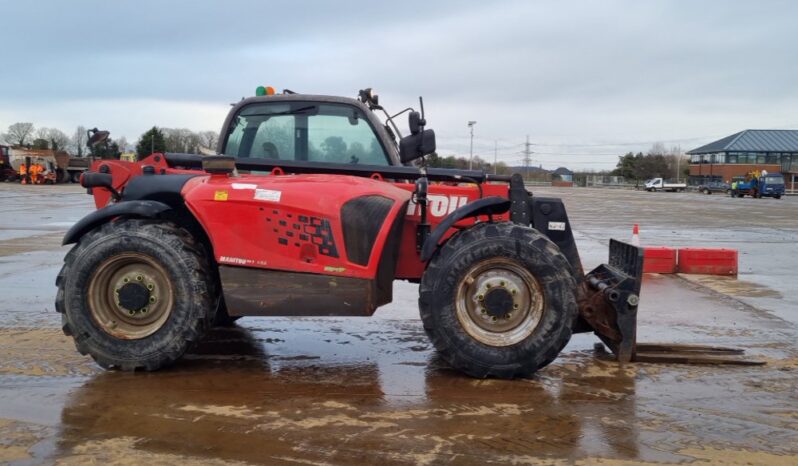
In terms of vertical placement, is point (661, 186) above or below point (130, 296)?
above

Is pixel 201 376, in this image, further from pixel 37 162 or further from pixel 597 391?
pixel 37 162

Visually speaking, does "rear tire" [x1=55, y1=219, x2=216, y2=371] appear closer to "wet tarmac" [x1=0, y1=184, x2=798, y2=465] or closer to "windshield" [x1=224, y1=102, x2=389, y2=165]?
"wet tarmac" [x1=0, y1=184, x2=798, y2=465]

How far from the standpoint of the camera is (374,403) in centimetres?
427

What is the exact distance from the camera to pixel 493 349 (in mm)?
4637

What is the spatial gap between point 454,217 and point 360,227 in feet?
2.17

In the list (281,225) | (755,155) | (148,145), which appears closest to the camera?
(281,225)

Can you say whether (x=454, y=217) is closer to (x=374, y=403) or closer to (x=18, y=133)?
(x=374, y=403)

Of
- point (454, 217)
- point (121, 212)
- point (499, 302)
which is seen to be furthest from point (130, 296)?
point (499, 302)

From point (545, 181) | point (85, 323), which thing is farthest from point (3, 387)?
point (545, 181)

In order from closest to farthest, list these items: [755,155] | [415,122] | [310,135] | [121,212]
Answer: [121,212]
[415,122]
[310,135]
[755,155]

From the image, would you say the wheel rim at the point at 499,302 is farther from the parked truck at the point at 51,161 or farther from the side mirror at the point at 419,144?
the parked truck at the point at 51,161

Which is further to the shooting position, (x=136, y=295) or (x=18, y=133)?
(x=18, y=133)

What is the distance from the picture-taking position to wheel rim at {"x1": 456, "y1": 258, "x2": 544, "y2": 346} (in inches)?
183

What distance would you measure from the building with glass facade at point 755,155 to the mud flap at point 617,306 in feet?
290
